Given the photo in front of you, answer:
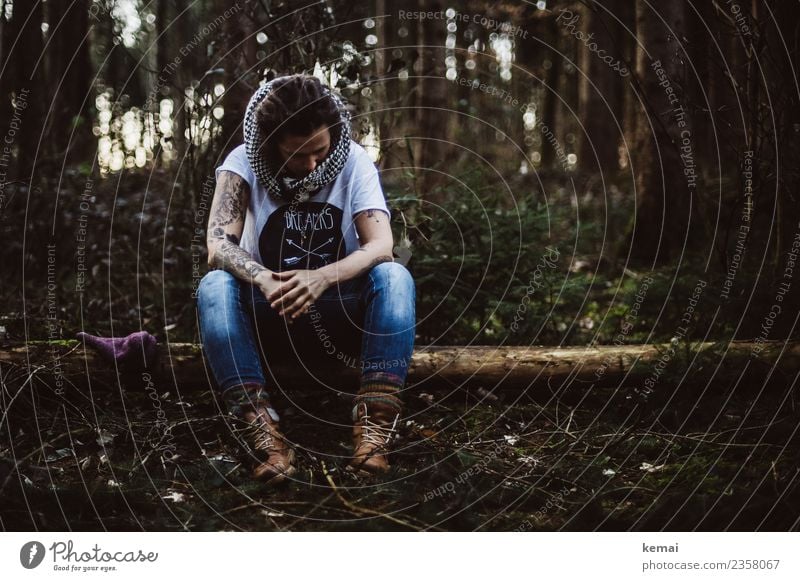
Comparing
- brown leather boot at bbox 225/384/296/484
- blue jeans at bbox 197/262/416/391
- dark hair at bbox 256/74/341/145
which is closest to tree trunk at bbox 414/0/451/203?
dark hair at bbox 256/74/341/145

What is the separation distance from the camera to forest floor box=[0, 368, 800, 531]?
245cm

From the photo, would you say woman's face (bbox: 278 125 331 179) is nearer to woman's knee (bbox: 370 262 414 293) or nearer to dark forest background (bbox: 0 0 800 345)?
woman's knee (bbox: 370 262 414 293)

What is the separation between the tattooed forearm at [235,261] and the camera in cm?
284

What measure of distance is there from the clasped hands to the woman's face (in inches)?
18.8

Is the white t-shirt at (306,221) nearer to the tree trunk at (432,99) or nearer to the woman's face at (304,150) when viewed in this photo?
the woman's face at (304,150)

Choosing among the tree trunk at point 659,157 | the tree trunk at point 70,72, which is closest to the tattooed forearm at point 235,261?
the tree trunk at point 659,157

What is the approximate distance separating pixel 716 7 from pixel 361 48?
2.10 meters

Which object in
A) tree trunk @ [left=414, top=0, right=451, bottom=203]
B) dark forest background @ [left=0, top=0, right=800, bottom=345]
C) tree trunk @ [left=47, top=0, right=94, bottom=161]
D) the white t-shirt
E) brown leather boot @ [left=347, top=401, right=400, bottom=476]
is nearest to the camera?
brown leather boot @ [left=347, top=401, right=400, bottom=476]

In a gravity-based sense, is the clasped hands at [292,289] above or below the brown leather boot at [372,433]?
above

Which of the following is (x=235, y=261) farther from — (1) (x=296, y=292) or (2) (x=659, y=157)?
(2) (x=659, y=157)
